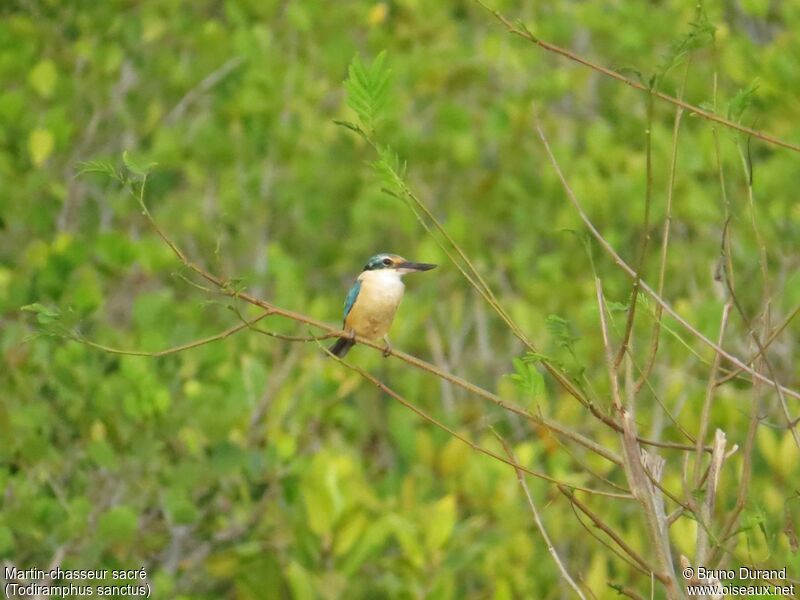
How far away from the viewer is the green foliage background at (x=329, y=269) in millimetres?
6695

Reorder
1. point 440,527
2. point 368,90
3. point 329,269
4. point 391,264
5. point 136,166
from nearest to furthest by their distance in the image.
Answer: point 368,90 → point 136,166 → point 391,264 → point 440,527 → point 329,269

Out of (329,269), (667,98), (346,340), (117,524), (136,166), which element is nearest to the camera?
(667,98)

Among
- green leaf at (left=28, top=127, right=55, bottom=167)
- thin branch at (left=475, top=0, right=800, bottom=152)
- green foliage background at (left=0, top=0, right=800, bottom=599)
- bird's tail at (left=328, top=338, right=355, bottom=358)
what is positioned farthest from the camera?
green leaf at (left=28, top=127, right=55, bottom=167)

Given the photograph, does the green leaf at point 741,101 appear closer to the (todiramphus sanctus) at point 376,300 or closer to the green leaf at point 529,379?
the green leaf at point 529,379

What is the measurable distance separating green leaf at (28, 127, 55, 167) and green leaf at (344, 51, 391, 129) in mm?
5033

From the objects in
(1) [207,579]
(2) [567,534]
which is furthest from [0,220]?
(2) [567,534]

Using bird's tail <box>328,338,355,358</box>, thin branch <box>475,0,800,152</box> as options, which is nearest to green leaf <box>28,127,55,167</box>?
bird's tail <box>328,338,355,358</box>

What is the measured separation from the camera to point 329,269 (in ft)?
35.1

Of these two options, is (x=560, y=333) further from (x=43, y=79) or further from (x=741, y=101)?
(x=43, y=79)

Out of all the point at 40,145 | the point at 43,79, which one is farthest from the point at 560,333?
the point at 43,79

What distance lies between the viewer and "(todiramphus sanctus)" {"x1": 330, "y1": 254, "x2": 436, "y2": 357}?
19.1 ft

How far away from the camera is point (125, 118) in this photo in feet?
29.5

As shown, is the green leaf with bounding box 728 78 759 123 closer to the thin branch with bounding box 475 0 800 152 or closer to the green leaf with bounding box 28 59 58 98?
the thin branch with bounding box 475 0 800 152

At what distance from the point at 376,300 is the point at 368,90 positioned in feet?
9.16
